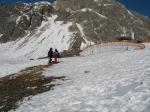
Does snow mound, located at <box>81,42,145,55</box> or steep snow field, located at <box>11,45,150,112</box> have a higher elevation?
snow mound, located at <box>81,42,145,55</box>

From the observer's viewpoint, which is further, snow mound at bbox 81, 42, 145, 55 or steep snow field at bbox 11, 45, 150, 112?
snow mound at bbox 81, 42, 145, 55

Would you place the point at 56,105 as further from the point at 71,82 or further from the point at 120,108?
the point at 71,82

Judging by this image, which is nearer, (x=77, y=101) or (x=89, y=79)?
(x=77, y=101)

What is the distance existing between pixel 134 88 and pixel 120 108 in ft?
9.72

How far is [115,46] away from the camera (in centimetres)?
7038

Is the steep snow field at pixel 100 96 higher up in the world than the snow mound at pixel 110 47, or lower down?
lower down

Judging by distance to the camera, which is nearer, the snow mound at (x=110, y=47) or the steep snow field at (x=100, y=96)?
the steep snow field at (x=100, y=96)

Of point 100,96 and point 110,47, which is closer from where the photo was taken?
point 100,96

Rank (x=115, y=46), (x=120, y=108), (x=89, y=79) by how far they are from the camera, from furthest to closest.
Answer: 1. (x=115, y=46)
2. (x=89, y=79)
3. (x=120, y=108)

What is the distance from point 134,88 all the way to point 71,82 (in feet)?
22.8

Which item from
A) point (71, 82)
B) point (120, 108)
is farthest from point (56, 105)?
point (71, 82)

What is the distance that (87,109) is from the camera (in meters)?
16.8

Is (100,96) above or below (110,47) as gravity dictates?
below

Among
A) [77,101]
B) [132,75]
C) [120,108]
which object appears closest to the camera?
[120,108]
